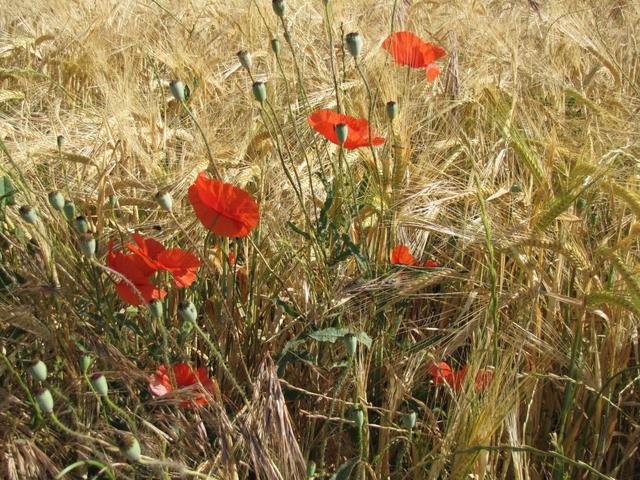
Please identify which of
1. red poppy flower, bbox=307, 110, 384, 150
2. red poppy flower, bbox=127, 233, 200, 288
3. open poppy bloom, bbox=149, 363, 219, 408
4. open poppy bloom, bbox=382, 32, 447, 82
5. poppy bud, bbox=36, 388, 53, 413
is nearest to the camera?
poppy bud, bbox=36, 388, 53, 413

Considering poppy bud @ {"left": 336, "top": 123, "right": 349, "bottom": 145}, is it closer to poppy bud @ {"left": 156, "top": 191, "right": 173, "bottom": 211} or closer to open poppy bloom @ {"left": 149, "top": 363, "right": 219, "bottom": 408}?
poppy bud @ {"left": 156, "top": 191, "right": 173, "bottom": 211}

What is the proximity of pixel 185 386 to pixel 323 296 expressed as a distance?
0.89ft

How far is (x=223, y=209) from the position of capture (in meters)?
1.07

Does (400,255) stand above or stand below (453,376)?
above

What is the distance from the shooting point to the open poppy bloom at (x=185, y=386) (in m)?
0.95

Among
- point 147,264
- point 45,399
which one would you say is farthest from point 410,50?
point 45,399

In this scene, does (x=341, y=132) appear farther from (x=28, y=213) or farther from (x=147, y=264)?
(x=28, y=213)

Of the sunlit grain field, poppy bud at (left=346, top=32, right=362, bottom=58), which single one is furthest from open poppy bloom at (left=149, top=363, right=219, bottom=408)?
poppy bud at (left=346, top=32, right=362, bottom=58)

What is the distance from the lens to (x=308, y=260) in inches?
51.4

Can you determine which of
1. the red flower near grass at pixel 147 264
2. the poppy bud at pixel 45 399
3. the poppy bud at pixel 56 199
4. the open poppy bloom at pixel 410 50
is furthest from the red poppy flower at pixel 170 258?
the open poppy bloom at pixel 410 50

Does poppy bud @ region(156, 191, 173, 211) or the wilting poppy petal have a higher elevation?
poppy bud @ region(156, 191, 173, 211)

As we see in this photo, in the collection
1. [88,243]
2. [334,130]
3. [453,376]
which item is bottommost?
[453,376]

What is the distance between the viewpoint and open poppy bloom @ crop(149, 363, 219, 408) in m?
0.95

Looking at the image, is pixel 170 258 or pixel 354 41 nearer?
pixel 170 258
